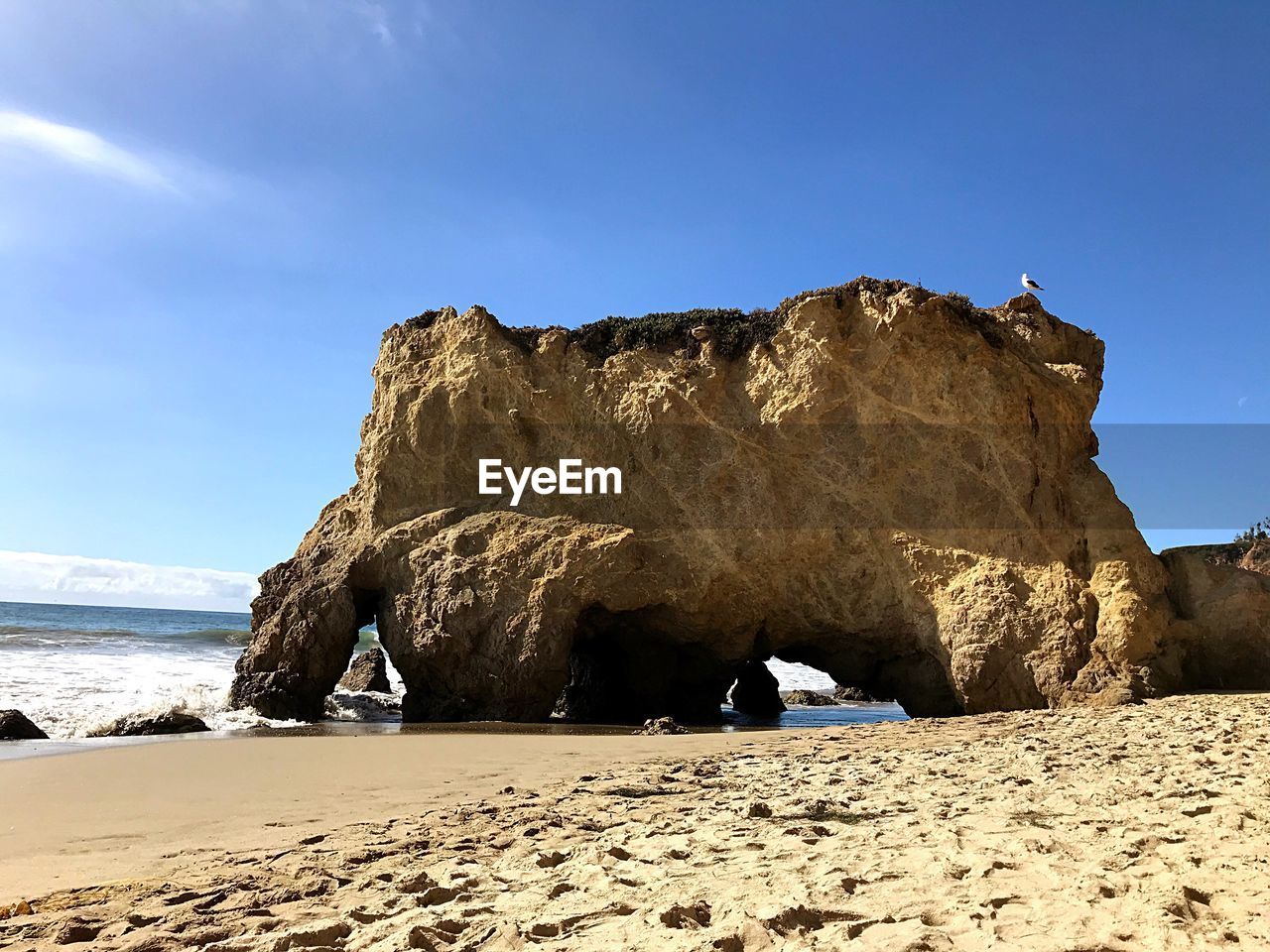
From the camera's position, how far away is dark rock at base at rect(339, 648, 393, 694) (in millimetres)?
24750

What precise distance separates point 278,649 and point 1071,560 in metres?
14.0

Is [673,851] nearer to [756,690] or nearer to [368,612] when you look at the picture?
[368,612]

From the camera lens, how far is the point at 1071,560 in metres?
13.1

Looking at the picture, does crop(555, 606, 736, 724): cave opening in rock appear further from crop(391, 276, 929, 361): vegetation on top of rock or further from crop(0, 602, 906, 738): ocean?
crop(391, 276, 929, 361): vegetation on top of rock

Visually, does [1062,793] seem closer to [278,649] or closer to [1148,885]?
[1148,885]

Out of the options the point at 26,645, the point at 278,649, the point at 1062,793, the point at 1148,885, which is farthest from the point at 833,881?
the point at 26,645

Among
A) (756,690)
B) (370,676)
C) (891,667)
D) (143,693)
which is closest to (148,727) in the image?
(143,693)

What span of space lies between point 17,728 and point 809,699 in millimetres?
19680

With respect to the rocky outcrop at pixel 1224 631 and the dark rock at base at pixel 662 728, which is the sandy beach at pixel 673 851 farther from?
the rocky outcrop at pixel 1224 631

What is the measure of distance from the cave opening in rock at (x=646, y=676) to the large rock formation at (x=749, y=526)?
9 cm

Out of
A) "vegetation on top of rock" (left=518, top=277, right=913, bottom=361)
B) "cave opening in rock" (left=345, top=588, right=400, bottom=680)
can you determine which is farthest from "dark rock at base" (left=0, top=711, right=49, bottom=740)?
"vegetation on top of rock" (left=518, top=277, right=913, bottom=361)

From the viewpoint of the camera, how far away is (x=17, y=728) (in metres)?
11.3

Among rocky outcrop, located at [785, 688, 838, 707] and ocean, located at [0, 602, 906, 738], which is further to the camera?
rocky outcrop, located at [785, 688, 838, 707]

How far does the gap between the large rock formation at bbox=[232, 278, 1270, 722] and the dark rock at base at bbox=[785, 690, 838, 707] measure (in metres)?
8.11
